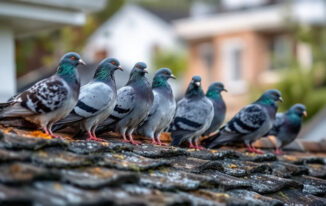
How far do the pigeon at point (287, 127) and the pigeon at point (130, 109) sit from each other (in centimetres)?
199

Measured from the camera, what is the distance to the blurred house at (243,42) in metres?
29.9

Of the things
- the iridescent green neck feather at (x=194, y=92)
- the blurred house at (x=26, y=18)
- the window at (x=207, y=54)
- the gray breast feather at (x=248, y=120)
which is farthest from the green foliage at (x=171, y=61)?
the iridescent green neck feather at (x=194, y=92)

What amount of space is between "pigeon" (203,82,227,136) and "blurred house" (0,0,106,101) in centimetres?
193

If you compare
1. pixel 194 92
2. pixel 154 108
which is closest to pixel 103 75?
pixel 154 108

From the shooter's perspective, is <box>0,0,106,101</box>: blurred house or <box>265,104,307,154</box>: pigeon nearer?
<box>265,104,307,154</box>: pigeon

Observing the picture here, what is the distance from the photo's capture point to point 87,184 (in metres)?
3.21

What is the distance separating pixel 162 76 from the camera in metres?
6.25

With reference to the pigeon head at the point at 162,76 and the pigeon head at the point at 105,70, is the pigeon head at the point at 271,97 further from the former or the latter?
the pigeon head at the point at 105,70

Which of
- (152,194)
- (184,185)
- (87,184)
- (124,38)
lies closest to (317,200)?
(184,185)

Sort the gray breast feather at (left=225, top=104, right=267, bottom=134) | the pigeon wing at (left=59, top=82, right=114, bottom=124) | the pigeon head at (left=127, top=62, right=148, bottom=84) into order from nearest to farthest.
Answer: the pigeon wing at (left=59, top=82, right=114, bottom=124) → the pigeon head at (left=127, top=62, right=148, bottom=84) → the gray breast feather at (left=225, top=104, right=267, bottom=134)

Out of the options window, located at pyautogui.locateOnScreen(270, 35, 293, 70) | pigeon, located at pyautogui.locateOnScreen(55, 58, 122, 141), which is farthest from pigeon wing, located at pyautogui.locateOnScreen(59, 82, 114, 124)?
window, located at pyautogui.locateOnScreen(270, 35, 293, 70)

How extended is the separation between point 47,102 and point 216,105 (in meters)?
3.30

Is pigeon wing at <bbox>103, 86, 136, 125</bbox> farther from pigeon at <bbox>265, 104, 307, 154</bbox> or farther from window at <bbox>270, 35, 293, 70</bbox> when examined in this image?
window at <bbox>270, 35, 293, 70</bbox>

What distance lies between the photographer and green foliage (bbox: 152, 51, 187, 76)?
31164 millimetres
